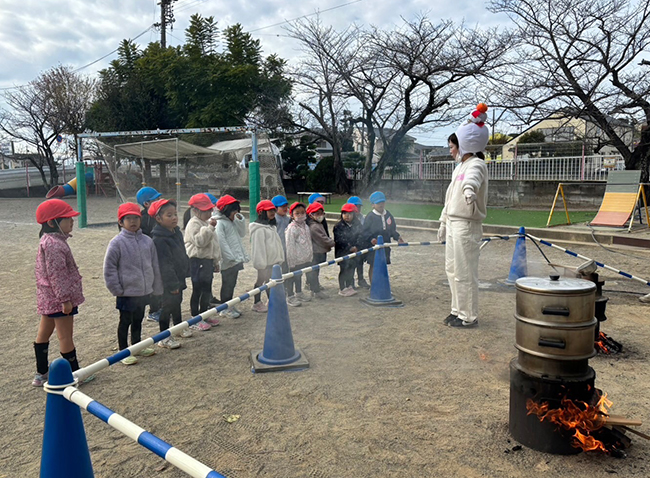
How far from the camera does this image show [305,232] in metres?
6.12

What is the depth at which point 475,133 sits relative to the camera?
4.97 meters

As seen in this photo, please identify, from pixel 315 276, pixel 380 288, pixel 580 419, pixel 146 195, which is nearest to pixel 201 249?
pixel 146 195

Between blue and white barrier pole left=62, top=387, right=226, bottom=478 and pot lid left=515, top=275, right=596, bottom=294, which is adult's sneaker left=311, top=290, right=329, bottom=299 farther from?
blue and white barrier pole left=62, top=387, right=226, bottom=478

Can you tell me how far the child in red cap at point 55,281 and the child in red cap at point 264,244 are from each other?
2.12 metres

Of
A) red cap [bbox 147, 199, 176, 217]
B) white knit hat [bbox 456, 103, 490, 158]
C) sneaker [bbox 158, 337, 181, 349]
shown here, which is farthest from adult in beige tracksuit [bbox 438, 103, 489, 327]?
red cap [bbox 147, 199, 176, 217]

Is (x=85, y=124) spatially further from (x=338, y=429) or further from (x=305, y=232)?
(x=338, y=429)

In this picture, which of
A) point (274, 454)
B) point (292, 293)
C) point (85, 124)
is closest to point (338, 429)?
point (274, 454)

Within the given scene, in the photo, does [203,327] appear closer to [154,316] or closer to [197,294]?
[197,294]

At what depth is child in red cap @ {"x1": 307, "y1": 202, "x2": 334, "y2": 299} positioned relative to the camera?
628cm

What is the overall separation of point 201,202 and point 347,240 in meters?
2.30

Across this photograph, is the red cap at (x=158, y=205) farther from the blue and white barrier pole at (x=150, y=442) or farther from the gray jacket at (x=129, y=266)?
the blue and white barrier pole at (x=150, y=442)

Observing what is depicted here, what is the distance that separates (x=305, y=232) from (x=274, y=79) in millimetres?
21035

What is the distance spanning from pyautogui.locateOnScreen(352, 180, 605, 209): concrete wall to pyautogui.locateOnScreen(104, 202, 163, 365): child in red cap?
14.8 metres

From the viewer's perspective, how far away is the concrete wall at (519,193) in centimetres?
1636
